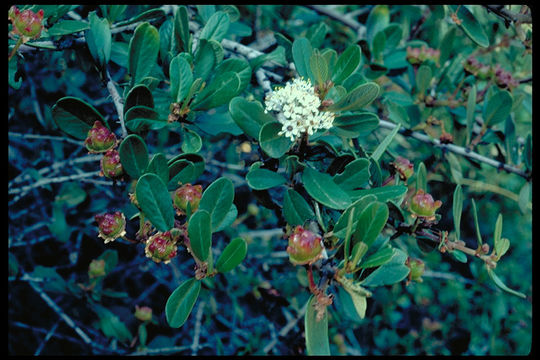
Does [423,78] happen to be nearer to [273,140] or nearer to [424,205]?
[424,205]

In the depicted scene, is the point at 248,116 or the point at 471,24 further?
the point at 471,24

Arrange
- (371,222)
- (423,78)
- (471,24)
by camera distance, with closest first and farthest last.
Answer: (371,222)
(471,24)
(423,78)

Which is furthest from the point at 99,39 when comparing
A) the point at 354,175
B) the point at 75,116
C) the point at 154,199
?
the point at 354,175

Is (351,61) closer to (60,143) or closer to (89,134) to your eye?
(89,134)

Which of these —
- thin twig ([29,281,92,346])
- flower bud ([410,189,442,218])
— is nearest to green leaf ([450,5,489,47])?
flower bud ([410,189,442,218])

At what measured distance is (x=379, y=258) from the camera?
80 cm

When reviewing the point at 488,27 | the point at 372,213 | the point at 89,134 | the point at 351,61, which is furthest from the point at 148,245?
the point at 488,27

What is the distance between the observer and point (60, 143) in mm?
1774

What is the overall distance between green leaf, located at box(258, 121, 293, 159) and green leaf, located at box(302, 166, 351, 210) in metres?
0.07

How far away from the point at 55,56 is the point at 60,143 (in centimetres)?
39

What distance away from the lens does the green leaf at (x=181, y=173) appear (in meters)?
0.92

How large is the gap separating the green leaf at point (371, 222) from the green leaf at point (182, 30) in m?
0.54

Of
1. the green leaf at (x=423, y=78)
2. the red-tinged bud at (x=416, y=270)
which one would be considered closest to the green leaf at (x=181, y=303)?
the red-tinged bud at (x=416, y=270)

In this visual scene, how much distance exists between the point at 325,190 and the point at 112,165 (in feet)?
1.33
